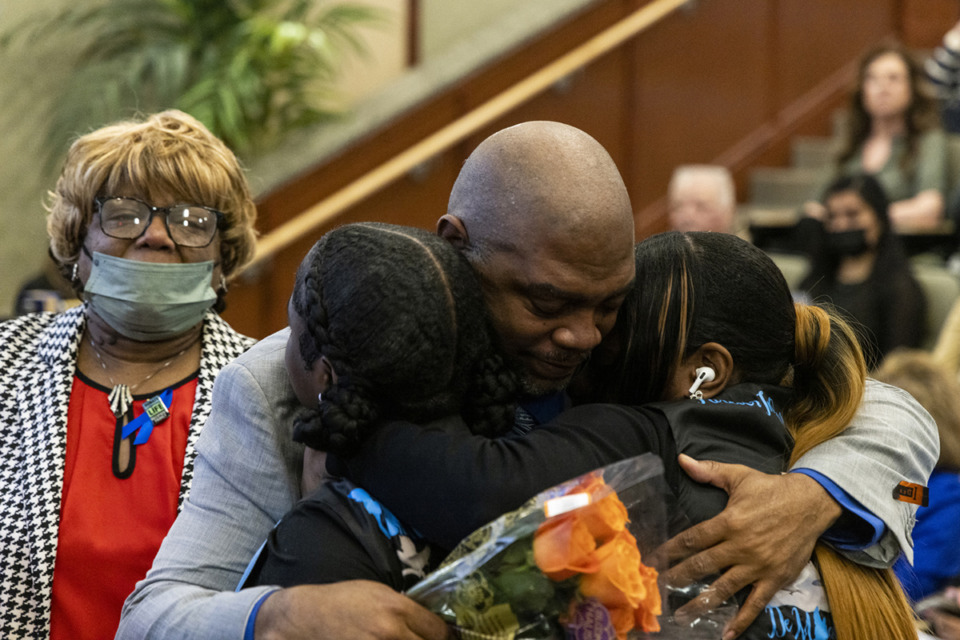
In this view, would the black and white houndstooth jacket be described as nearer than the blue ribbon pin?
Yes

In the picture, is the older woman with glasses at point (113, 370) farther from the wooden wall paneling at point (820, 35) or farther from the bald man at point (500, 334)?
the wooden wall paneling at point (820, 35)

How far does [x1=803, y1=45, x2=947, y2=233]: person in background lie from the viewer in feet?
18.0

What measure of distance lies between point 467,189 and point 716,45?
5.80 meters

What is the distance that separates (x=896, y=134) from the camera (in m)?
5.69

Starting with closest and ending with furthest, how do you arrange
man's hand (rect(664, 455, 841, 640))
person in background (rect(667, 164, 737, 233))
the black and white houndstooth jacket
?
1. man's hand (rect(664, 455, 841, 640))
2. the black and white houndstooth jacket
3. person in background (rect(667, 164, 737, 233))

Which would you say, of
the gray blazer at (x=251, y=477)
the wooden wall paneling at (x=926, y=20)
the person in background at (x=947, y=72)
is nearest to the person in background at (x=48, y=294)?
the gray blazer at (x=251, y=477)

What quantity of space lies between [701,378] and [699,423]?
0.09 m

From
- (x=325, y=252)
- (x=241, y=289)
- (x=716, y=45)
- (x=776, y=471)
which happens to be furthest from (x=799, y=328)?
(x=716, y=45)

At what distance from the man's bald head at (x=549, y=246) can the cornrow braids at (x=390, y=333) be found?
0.10 meters

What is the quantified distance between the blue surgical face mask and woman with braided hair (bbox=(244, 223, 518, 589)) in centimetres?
83

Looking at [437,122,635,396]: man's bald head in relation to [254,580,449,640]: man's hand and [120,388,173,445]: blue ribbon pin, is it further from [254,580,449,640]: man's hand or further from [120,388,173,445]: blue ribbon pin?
[120,388,173,445]: blue ribbon pin

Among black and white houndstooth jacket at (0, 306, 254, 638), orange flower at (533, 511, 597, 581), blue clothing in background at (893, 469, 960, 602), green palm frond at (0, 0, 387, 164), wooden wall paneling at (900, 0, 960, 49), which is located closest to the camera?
orange flower at (533, 511, 597, 581)

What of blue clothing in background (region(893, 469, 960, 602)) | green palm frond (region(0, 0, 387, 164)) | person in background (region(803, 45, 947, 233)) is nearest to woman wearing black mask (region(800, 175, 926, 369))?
person in background (region(803, 45, 947, 233))

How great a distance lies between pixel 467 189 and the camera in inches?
55.9
